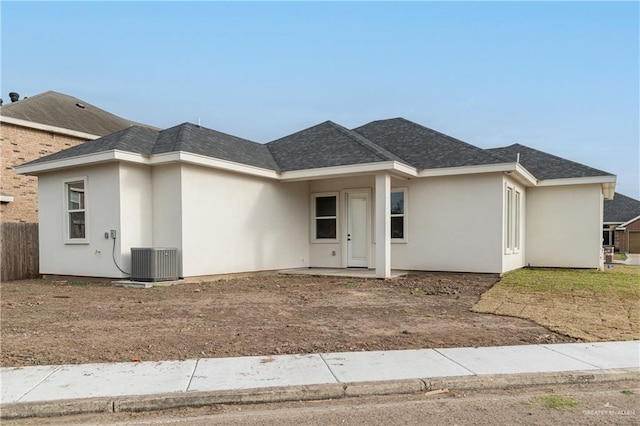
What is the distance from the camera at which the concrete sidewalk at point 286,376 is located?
3.85m

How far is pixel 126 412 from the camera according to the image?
3748mm

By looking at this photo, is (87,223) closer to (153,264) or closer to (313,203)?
(153,264)

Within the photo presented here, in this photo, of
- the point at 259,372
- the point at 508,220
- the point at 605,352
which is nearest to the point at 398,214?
the point at 508,220

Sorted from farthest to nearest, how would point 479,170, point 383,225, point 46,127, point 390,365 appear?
point 46,127 → point 479,170 → point 383,225 → point 390,365

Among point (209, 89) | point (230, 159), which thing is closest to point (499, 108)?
point (209, 89)

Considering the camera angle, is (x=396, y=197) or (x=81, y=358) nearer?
(x=81, y=358)

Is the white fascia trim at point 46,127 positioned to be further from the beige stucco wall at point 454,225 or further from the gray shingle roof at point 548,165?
the gray shingle roof at point 548,165

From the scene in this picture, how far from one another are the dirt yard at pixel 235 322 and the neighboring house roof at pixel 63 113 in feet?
38.5

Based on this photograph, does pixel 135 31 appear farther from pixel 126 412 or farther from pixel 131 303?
pixel 126 412

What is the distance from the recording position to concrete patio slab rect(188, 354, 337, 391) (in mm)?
4176

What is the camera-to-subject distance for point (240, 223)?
12.9m

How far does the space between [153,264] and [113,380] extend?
21.7 ft

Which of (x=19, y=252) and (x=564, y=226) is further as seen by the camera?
(x=564, y=226)

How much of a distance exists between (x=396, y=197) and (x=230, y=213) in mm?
5331
